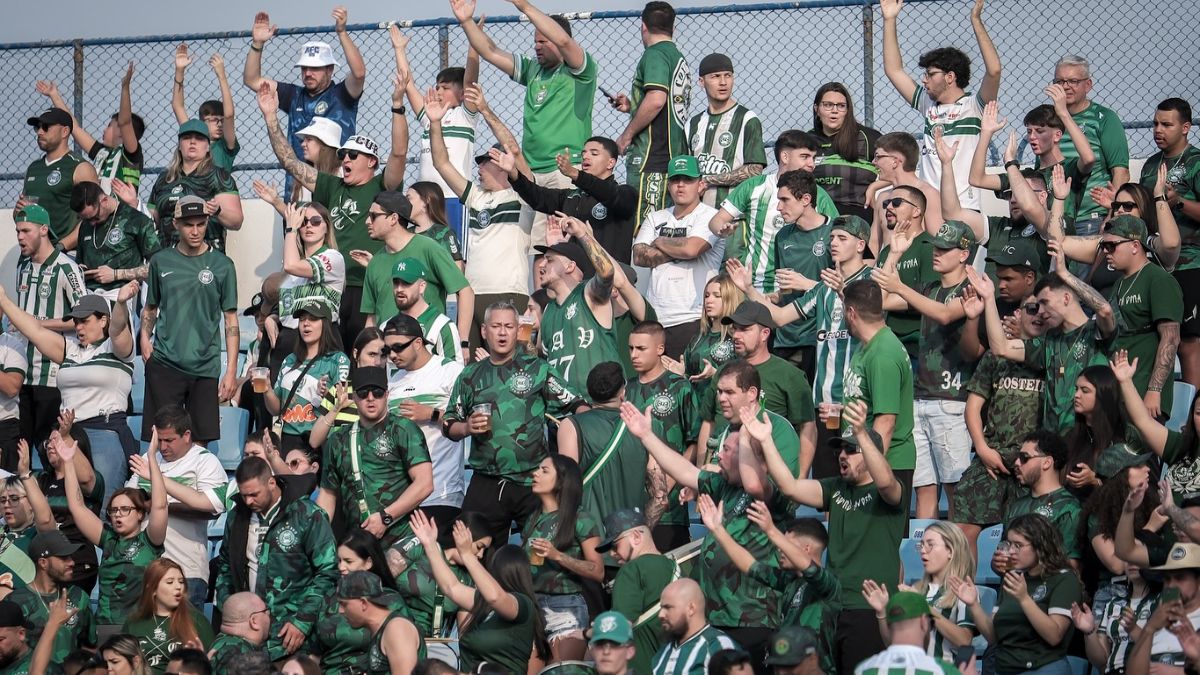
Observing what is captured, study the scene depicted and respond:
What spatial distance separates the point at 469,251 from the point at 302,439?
2.45m

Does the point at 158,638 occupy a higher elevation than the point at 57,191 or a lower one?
lower

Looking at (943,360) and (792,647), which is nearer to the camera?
(792,647)

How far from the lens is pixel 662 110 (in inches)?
537

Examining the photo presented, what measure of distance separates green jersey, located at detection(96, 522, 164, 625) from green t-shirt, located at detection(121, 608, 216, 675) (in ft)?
1.17

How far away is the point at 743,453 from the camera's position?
9586 mm

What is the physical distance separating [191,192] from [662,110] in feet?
11.0

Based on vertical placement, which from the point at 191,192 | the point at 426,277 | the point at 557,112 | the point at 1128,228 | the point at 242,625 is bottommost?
the point at 242,625

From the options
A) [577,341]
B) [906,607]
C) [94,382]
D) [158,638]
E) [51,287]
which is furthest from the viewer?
[51,287]

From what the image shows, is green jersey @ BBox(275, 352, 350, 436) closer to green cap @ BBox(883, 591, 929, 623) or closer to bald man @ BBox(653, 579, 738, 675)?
bald man @ BBox(653, 579, 738, 675)

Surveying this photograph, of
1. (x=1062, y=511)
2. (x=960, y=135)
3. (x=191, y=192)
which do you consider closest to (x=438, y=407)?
(x=1062, y=511)

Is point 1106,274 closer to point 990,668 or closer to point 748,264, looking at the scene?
point 748,264

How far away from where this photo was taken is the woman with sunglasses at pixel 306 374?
1155cm

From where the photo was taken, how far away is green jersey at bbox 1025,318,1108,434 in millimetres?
10633

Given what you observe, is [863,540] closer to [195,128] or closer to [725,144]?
[725,144]
